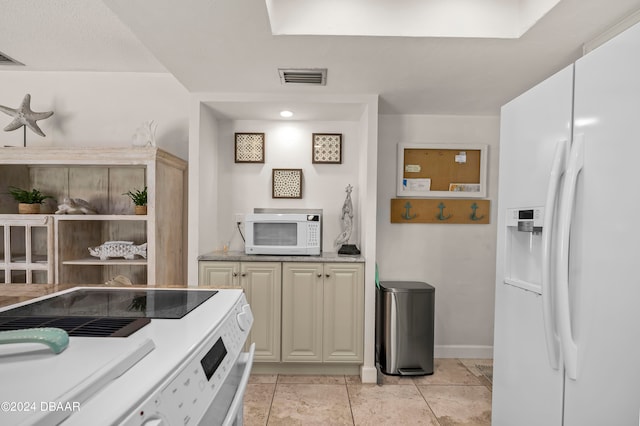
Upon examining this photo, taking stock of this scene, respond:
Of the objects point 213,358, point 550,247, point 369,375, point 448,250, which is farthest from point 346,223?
point 213,358

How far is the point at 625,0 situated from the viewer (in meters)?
1.54

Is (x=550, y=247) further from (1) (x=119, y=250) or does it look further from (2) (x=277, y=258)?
(1) (x=119, y=250)

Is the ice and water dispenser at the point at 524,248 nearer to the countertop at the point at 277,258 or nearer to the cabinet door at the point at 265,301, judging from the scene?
the countertop at the point at 277,258

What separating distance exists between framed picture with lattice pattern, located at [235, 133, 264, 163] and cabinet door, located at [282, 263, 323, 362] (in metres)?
1.08

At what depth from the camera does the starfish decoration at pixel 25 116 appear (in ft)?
9.18

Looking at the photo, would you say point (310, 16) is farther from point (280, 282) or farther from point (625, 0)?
Result: point (280, 282)

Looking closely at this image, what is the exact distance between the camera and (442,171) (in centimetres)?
329

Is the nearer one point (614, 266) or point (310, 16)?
point (614, 266)

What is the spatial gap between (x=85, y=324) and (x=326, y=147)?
264cm

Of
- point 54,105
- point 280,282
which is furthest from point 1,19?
point 280,282

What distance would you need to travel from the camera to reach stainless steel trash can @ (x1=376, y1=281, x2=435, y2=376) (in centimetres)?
282

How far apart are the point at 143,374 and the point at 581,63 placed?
1457 millimetres

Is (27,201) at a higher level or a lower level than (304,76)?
lower

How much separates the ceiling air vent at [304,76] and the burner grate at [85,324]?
1.84 metres
